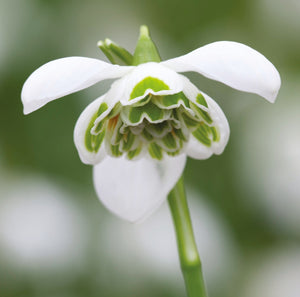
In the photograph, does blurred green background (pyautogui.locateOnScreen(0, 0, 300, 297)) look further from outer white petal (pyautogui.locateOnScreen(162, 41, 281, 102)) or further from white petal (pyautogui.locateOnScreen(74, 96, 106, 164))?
outer white petal (pyautogui.locateOnScreen(162, 41, 281, 102))

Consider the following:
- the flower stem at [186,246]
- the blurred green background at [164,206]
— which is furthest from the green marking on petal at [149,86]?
the blurred green background at [164,206]

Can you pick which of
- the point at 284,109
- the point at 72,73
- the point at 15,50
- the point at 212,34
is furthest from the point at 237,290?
the point at 72,73

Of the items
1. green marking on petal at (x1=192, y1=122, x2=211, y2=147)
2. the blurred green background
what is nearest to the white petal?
Answer: green marking on petal at (x1=192, y1=122, x2=211, y2=147)

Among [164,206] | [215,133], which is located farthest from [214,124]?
[164,206]

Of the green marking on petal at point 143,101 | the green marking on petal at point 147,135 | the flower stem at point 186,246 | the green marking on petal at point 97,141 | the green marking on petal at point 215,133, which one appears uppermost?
the green marking on petal at point 143,101

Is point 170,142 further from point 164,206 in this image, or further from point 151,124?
point 164,206

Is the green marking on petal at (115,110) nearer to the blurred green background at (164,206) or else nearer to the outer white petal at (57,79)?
the outer white petal at (57,79)
